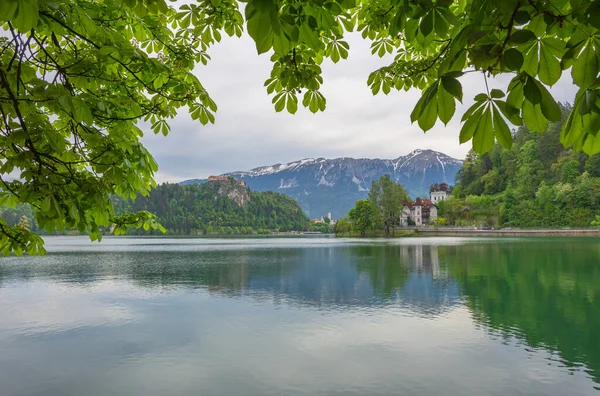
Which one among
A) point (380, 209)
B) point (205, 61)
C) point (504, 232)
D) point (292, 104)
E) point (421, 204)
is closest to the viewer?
point (292, 104)

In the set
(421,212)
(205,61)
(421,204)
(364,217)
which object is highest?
(421,204)

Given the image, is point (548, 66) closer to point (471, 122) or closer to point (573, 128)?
point (573, 128)

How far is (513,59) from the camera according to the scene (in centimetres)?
125

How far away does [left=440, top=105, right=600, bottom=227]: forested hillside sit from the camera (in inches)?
3775

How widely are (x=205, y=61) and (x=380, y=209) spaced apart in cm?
10354

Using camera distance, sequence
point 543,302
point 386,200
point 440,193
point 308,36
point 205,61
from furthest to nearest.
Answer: point 440,193 → point 386,200 → point 543,302 → point 205,61 → point 308,36

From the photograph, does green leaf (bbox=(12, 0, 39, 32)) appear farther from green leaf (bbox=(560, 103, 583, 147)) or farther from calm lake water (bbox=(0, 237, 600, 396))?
calm lake water (bbox=(0, 237, 600, 396))

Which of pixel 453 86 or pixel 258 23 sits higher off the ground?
pixel 258 23

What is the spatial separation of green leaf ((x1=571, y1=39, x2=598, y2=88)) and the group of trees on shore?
343ft

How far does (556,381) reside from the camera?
37.3 ft

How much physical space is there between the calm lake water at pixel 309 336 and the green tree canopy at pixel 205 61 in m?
9.47

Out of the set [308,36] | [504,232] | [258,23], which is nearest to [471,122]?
[258,23]

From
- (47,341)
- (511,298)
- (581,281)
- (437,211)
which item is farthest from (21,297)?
(437,211)

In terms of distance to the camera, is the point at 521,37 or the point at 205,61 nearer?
the point at 521,37
